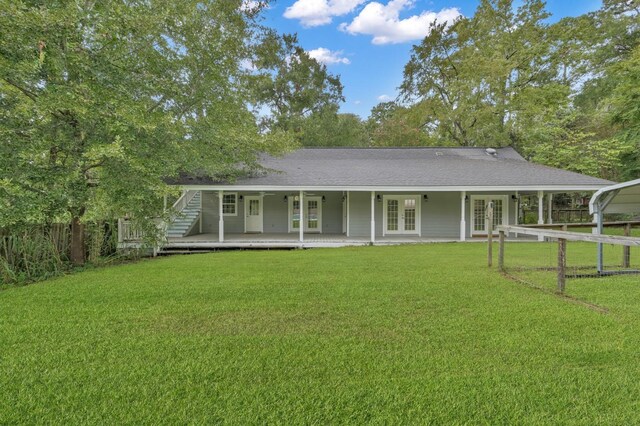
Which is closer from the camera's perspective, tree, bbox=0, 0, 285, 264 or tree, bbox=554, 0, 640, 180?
tree, bbox=0, 0, 285, 264

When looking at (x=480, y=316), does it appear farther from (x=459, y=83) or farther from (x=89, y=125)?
(x=459, y=83)

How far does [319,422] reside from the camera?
7.28 ft


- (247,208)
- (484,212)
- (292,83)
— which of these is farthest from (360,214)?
(292,83)

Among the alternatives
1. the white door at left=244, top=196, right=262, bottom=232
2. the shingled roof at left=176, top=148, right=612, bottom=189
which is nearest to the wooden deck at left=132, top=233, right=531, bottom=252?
the shingled roof at left=176, top=148, right=612, bottom=189

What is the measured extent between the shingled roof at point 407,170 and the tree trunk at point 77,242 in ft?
14.9

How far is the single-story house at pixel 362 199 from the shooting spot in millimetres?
12805

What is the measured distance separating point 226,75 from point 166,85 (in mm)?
3013

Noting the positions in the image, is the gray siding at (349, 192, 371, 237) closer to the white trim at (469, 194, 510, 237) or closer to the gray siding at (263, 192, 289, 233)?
the gray siding at (263, 192, 289, 233)

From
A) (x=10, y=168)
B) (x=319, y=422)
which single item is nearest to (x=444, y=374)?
(x=319, y=422)

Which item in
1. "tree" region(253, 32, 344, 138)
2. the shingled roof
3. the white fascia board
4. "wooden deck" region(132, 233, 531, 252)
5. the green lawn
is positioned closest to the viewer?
the green lawn

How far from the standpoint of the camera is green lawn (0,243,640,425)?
2350 mm

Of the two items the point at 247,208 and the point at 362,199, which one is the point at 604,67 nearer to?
the point at 362,199

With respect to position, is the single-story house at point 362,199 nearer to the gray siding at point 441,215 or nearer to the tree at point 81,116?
the gray siding at point 441,215

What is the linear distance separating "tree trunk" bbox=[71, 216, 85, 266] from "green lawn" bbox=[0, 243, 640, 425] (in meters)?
2.68
